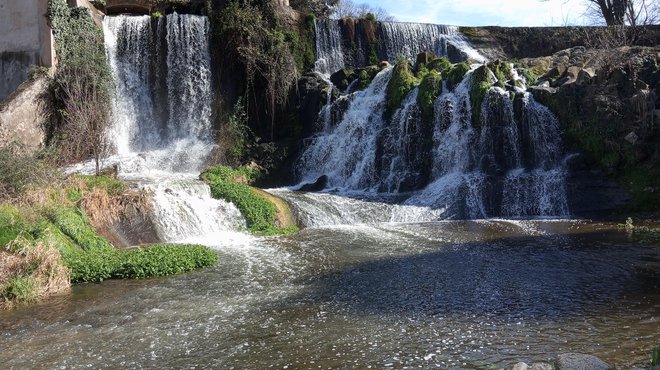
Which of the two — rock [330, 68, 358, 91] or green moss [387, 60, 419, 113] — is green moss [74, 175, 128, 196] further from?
rock [330, 68, 358, 91]

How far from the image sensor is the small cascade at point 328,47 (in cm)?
2994

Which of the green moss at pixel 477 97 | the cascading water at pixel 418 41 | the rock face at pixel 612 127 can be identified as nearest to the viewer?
the rock face at pixel 612 127

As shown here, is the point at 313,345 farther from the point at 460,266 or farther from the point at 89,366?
the point at 460,266

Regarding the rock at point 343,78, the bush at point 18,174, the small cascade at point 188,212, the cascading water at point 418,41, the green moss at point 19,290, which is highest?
the cascading water at point 418,41

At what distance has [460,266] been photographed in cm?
1154

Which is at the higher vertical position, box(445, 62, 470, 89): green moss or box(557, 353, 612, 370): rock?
box(445, 62, 470, 89): green moss

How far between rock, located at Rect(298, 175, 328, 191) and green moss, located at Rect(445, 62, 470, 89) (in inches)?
249

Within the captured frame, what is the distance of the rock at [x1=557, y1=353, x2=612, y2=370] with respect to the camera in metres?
5.70

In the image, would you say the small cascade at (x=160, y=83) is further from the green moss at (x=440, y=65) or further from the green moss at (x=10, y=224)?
the green moss at (x=10, y=224)

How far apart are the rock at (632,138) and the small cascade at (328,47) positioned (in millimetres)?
15230

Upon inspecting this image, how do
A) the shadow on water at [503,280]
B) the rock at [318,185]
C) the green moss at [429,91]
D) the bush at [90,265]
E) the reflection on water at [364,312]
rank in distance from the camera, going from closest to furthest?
the reflection on water at [364,312]
the shadow on water at [503,280]
the bush at [90,265]
the rock at [318,185]
the green moss at [429,91]

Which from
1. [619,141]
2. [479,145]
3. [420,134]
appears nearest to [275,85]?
[420,134]

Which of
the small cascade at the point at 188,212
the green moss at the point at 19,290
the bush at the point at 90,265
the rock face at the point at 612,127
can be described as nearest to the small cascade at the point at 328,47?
the rock face at the point at 612,127

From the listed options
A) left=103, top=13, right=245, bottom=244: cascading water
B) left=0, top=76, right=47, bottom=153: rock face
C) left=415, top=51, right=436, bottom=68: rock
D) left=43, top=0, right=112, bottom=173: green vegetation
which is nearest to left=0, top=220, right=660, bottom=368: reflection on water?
left=43, top=0, right=112, bottom=173: green vegetation
